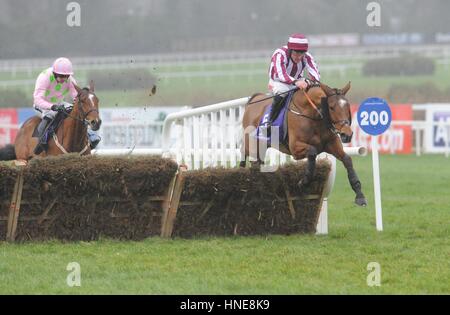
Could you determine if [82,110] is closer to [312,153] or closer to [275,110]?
[275,110]

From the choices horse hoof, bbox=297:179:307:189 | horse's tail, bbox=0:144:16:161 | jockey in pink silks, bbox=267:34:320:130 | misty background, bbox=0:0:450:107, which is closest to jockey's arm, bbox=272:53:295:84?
jockey in pink silks, bbox=267:34:320:130

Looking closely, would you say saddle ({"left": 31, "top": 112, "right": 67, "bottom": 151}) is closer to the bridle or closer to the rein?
the rein

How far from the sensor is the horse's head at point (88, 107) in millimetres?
9922

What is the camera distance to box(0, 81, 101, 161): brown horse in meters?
10.0

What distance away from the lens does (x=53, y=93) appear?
1077cm

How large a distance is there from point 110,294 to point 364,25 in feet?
91.4

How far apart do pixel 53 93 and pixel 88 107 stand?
95cm

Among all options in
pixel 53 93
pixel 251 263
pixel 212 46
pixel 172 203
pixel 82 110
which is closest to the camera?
pixel 251 263

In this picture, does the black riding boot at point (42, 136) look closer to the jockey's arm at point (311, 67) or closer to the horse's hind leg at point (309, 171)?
the jockey's arm at point (311, 67)

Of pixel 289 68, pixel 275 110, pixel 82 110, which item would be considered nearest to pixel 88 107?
pixel 82 110

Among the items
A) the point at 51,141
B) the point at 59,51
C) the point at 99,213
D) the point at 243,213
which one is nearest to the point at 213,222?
the point at 243,213

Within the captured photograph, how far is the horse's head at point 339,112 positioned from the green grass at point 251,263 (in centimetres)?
101

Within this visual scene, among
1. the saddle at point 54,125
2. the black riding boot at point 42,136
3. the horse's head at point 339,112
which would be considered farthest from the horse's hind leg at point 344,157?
the black riding boot at point 42,136

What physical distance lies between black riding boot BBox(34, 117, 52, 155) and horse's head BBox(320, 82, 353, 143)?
332 cm
